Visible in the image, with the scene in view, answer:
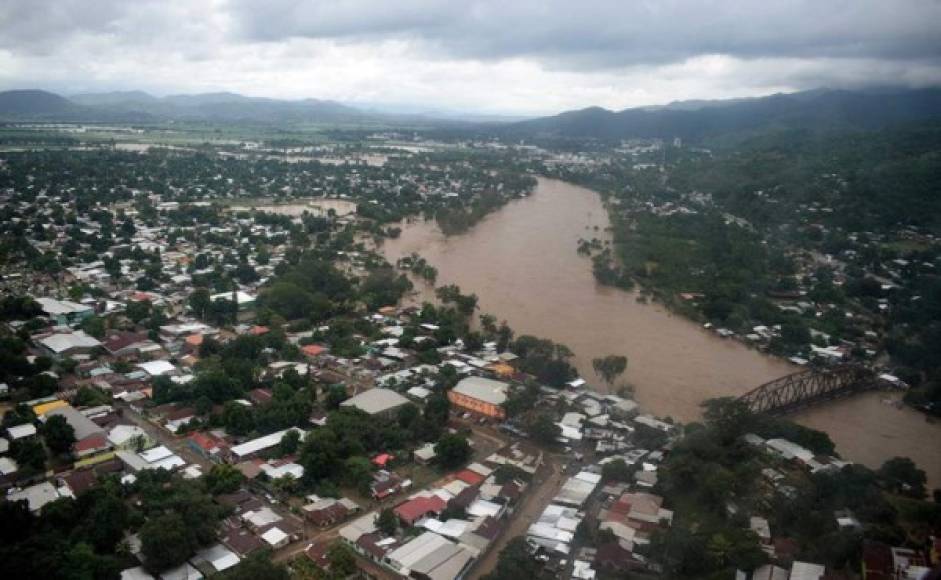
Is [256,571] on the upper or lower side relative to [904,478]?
upper

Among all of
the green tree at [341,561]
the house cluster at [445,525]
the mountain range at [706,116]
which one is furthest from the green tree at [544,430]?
the mountain range at [706,116]

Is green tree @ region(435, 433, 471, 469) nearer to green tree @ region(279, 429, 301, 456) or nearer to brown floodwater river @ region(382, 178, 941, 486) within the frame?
green tree @ region(279, 429, 301, 456)

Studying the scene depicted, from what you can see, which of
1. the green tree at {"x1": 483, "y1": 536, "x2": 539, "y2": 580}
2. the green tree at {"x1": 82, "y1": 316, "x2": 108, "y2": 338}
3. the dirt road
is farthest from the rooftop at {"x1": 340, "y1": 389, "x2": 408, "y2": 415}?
the green tree at {"x1": 82, "y1": 316, "x2": 108, "y2": 338}

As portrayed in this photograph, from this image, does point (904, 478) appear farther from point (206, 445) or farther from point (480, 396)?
point (206, 445)

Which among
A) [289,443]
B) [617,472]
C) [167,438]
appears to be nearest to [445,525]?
[617,472]

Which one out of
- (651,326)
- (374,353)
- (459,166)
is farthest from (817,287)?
(459,166)

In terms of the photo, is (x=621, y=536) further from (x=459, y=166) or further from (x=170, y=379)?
(x=459, y=166)
